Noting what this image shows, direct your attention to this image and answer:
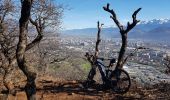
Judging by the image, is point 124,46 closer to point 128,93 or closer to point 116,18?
point 116,18

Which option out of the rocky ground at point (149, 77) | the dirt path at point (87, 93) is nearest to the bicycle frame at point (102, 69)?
the dirt path at point (87, 93)

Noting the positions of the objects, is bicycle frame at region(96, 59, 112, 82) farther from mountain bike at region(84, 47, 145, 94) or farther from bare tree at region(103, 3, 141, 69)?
bare tree at region(103, 3, 141, 69)

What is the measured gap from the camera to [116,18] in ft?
61.9

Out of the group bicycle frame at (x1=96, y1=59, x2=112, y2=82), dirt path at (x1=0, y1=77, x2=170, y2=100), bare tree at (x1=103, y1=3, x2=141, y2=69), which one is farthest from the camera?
bare tree at (x1=103, y1=3, x2=141, y2=69)

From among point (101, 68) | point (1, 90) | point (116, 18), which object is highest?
point (116, 18)

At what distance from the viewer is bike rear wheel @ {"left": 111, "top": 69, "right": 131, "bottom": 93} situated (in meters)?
16.6

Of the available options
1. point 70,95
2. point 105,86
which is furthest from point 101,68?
point 70,95

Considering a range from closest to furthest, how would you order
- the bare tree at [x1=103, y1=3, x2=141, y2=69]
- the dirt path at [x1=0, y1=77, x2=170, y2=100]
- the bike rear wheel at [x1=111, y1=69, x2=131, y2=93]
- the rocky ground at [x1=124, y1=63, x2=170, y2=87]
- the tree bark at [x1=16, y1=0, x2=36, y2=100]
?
the tree bark at [x1=16, y1=0, x2=36, y2=100] < the dirt path at [x1=0, y1=77, x2=170, y2=100] < the bike rear wheel at [x1=111, y1=69, x2=131, y2=93] < the bare tree at [x1=103, y1=3, x2=141, y2=69] < the rocky ground at [x1=124, y1=63, x2=170, y2=87]

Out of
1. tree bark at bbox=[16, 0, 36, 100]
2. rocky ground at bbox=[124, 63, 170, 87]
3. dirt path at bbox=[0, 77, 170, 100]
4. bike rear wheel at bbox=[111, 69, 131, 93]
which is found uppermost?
tree bark at bbox=[16, 0, 36, 100]

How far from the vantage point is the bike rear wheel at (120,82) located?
16.6 m

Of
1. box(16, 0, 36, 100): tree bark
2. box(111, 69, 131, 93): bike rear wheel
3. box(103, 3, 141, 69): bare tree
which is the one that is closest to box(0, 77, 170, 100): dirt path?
box(111, 69, 131, 93): bike rear wheel

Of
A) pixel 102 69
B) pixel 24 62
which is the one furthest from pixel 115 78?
pixel 24 62

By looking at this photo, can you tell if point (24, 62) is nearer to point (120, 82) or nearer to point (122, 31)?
point (120, 82)

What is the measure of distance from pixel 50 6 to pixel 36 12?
1865mm
